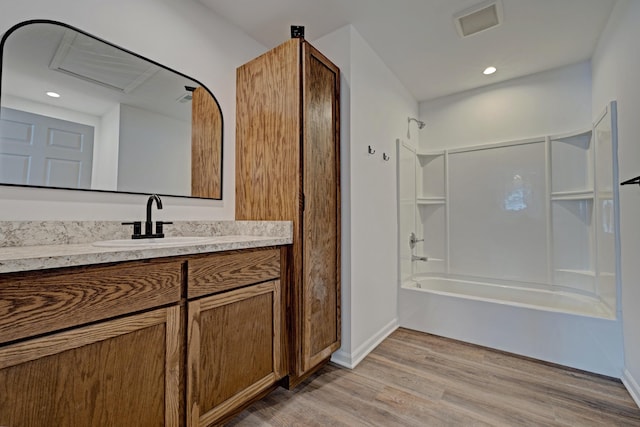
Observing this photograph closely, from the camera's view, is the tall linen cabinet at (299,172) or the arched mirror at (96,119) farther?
the tall linen cabinet at (299,172)

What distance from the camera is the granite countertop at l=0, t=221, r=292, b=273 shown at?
2.68 feet

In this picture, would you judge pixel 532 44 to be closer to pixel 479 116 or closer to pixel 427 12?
pixel 479 116

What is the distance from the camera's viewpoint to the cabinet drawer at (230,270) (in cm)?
118

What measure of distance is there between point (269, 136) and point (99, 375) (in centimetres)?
143

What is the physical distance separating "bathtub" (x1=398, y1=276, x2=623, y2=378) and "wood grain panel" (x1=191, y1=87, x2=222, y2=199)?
199cm

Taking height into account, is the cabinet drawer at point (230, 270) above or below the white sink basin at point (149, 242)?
below

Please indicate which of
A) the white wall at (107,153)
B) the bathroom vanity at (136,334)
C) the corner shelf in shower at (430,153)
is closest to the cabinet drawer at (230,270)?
the bathroom vanity at (136,334)

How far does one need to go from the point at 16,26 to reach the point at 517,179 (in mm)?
3792

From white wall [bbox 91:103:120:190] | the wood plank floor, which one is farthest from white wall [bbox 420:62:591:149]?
white wall [bbox 91:103:120:190]

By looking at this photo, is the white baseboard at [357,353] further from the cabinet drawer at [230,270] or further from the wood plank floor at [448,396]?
the cabinet drawer at [230,270]

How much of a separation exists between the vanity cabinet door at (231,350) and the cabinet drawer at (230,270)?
39 mm

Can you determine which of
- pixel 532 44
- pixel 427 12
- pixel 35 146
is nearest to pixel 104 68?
pixel 35 146

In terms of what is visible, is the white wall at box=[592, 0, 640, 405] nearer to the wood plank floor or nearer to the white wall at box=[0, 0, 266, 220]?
the wood plank floor

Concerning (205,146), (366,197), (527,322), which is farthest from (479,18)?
(527,322)
